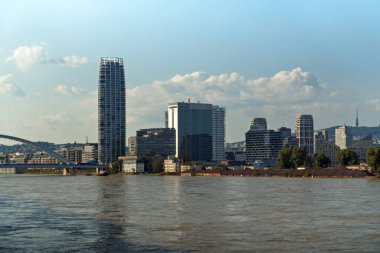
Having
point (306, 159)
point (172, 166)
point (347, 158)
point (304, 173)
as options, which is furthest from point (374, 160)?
point (172, 166)

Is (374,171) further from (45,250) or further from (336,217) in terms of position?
(45,250)

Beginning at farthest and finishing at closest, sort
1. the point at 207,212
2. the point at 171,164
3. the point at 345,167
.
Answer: the point at 171,164
the point at 345,167
the point at 207,212

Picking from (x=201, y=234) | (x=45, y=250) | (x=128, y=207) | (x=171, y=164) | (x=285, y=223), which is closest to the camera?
(x=45, y=250)

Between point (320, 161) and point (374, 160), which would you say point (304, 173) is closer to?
point (320, 161)

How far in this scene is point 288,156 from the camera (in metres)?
154

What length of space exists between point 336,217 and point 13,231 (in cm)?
1686

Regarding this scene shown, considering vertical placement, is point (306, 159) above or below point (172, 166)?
above

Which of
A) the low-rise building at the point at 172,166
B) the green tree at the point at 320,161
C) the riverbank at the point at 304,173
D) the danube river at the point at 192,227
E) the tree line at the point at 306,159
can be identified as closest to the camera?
the danube river at the point at 192,227

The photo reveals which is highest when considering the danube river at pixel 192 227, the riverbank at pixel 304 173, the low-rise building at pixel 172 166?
the low-rise building at pixel 172 166

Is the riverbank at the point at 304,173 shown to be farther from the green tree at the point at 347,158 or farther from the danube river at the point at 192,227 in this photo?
the danube river at the point at 192,227

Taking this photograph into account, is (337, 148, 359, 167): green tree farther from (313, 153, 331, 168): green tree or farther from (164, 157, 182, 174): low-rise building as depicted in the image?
(164, 157, 182, 174): low-rise building

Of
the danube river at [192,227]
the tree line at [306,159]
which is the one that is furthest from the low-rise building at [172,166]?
the danube river at [192,227]

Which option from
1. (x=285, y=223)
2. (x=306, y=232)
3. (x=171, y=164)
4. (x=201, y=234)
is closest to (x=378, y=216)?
(x=285, y=223)

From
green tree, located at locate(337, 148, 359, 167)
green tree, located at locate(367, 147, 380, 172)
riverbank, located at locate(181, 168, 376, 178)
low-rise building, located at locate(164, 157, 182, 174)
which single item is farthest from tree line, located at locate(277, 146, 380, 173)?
low-rise building, located at locate(164, 157, 182, 174)
